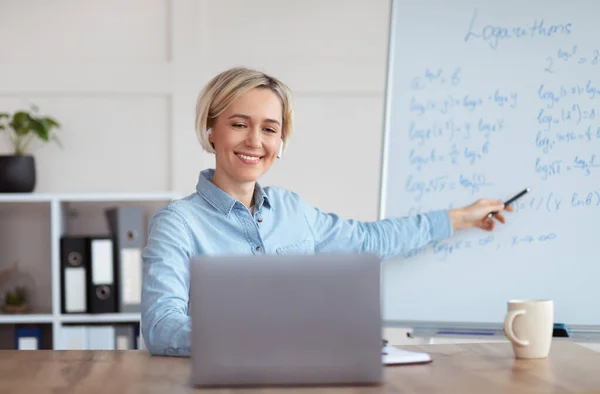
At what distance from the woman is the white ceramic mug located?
2.21 feet

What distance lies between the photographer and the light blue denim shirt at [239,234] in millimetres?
1600

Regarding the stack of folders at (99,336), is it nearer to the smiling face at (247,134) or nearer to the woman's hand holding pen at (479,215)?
the smiling face at (247,134)

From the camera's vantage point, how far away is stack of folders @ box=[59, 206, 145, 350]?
3.21 meters

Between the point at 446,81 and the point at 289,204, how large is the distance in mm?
519

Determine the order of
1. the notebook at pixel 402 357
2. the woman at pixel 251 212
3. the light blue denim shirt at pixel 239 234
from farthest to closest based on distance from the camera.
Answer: the woman at pixel 251 212 → the light blue denim shirt at pixel 239 234 → the notebook at pixel 402 357

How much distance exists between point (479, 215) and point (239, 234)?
0.61 metres

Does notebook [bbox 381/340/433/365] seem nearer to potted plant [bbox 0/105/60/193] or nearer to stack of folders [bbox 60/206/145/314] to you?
stack of folders [bbox 60/206/145/314]

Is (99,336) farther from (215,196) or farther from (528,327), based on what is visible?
(528,327)

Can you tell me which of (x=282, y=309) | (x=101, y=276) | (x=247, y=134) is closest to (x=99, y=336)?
(x=101, y=276)

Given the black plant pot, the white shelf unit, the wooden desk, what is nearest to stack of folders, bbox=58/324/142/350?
the white shelf unit

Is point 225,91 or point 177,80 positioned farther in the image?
point 177,80

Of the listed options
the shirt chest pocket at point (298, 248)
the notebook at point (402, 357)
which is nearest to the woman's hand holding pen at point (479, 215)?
the shirt chest pocket at point (298, 248)

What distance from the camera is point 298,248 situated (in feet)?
6.74

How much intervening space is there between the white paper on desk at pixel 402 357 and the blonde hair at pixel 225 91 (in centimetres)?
83
